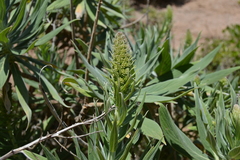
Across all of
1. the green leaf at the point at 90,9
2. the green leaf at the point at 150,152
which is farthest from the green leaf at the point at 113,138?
the green leaf at the point at 90,9

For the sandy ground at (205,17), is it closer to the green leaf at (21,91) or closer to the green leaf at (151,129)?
the green leaf at (21,91)

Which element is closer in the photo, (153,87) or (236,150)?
(236,150)

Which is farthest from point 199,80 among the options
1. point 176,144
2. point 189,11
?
point 189,11

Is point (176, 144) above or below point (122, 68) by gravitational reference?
below

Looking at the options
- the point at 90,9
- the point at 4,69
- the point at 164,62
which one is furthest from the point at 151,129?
the point at 90,9

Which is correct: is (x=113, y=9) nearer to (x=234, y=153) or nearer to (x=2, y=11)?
(x=2, y=11)

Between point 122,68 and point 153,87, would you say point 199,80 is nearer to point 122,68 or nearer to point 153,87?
point 153,87
